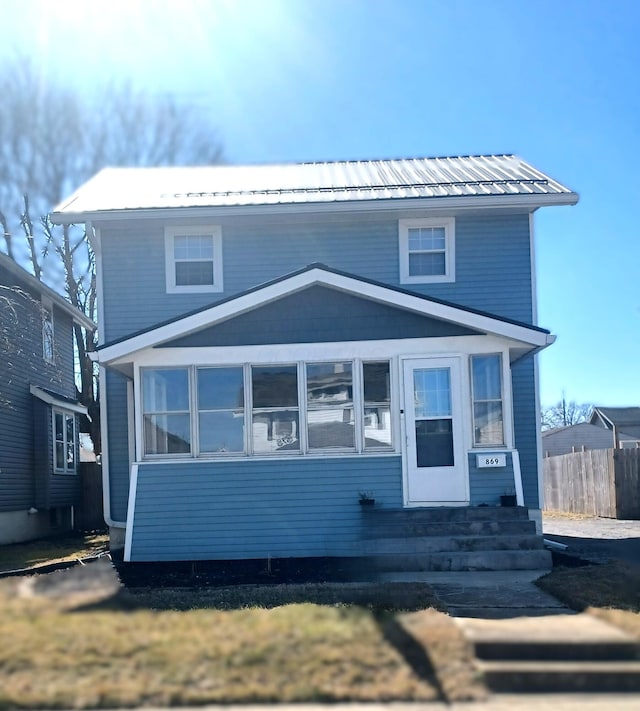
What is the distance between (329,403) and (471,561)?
116 inches

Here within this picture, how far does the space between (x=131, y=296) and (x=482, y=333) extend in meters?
6.30

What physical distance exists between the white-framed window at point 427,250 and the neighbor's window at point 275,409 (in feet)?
12.0

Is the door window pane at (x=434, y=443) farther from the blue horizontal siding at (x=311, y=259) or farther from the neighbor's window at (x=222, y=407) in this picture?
the blue horizontal siding at (x=311, y=259)

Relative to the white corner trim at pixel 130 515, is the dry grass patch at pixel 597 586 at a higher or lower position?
lower

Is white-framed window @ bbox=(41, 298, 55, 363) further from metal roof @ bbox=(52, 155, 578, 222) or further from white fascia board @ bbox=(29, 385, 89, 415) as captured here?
metal roof @ bbox=(52, 155, 578, 222)

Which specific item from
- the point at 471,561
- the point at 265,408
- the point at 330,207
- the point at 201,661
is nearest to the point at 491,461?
the point at 471,561

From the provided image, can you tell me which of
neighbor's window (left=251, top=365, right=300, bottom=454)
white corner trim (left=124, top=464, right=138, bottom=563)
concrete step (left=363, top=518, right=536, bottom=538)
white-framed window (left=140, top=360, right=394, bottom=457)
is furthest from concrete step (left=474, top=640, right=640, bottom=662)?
white corner trim (left=124, top=464, right=138, bottom=563)

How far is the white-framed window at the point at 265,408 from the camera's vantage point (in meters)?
10.8

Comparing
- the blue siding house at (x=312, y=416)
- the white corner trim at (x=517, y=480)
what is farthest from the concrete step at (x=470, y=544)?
the white corner trim at (x=517, y=480)

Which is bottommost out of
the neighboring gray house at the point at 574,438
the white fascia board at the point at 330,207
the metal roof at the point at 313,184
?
the neighboring gray house at the point at 574,438

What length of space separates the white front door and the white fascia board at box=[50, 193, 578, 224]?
→ 11.7ft

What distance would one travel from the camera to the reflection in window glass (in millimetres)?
10828

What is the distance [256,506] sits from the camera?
1059 centimetres

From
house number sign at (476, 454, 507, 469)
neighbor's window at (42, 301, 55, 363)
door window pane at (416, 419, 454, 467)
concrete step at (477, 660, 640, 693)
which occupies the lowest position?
Answer: concrete step at (477, 660, 640, 693)
